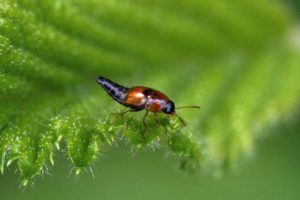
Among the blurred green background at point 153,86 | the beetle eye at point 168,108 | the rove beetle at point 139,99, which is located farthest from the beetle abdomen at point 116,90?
the beetle eye at point 168,108

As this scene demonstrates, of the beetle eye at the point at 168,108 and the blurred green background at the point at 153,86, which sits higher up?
the blurred green background at the point at 153,86

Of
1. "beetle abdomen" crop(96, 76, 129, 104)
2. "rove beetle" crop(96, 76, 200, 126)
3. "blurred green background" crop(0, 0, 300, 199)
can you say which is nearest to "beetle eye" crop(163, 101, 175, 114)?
"rove beetle" crop(96, 76, 200, 126)

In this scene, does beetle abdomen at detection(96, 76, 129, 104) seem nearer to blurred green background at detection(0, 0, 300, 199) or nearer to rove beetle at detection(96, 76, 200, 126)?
rove beetle at detection(96, 76, 200, 126)

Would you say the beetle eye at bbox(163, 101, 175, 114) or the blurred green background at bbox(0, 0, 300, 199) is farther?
the beetle eye at bbox(163, 101, 175, 114)

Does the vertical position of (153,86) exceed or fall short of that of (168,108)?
it exceeds it

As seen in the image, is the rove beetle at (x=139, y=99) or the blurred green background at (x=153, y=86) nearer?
the blurred green background at (x=153, y=86)

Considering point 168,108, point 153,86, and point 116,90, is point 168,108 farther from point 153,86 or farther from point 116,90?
point 153,86

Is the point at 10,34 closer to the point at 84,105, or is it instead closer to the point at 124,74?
the point at 84,105

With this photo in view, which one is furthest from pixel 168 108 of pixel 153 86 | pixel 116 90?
pixel 153 86

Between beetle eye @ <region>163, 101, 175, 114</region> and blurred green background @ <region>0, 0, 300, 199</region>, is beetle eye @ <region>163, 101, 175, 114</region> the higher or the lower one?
the lower one

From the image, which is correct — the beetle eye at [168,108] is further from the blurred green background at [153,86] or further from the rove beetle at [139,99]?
the blurred green background at [153,86]
